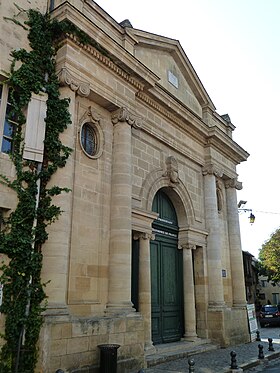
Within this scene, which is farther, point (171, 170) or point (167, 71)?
point (167, 71)

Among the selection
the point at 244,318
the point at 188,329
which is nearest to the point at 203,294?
the point at 188,329

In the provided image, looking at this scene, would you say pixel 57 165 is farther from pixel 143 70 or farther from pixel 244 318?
pixel 244 318

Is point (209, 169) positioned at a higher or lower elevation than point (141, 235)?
higher

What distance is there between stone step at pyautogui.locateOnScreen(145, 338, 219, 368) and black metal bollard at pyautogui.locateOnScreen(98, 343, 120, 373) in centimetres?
199

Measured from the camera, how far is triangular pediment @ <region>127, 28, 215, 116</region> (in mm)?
12703

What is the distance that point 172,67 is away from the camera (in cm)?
1430

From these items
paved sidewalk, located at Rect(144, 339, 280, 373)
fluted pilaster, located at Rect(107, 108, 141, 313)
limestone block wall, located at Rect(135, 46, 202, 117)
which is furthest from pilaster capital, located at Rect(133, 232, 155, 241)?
limestone block wall, located at Rect(135, 46, 202, 117)

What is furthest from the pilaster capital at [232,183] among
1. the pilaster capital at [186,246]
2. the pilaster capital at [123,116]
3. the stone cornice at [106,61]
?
the pilaster capital at [123,116]

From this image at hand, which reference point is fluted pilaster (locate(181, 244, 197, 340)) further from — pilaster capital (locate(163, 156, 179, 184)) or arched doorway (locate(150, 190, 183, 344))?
pilaster capital (locate(163, 156, 179, 184))

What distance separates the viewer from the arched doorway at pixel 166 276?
1170 centimetres

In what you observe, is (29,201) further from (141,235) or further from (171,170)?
(171,170)

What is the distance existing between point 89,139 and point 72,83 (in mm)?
1558

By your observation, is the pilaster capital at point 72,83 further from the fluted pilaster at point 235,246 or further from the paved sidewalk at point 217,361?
the fluted pilaster at point 235,246

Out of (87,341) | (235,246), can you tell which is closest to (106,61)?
(87,341)
